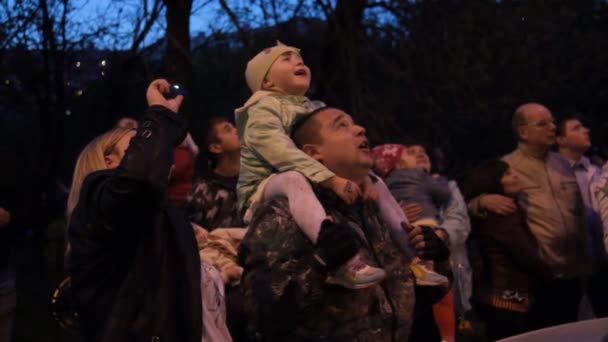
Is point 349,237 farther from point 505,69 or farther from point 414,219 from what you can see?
point 505,69

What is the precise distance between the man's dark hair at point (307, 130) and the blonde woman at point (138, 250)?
35.2 inches

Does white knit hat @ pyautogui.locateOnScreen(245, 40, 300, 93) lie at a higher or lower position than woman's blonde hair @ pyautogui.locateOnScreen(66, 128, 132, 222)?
higher

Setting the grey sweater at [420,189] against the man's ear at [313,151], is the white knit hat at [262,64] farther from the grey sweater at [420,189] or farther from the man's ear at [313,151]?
the grey sweater at [420,189]

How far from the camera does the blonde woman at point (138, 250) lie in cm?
270

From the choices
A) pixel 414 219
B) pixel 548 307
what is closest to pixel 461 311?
pixel 548 307

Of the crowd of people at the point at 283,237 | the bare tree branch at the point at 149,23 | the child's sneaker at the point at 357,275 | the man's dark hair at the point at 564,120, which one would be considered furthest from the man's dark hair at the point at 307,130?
the bare tree branch at the point at 149,23

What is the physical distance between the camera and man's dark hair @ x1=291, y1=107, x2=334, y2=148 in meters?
3.73

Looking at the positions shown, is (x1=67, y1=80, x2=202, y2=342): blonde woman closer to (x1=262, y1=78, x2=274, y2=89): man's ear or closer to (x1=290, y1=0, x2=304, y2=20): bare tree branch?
(x1=262, y1=78, x2=274, y2=89): man's ear

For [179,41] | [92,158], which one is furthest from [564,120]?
[92,158]

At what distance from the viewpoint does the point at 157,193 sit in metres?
2.74

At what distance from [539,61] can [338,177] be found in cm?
1322

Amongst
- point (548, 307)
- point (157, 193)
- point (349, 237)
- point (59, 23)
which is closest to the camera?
point (157, 193)

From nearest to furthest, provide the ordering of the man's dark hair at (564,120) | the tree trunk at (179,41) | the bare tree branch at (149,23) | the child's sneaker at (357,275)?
the child's sneaker at (357,275), the man's dark hair at (564,120), the tree trunk at (179,41), the bare tree branch at (149,23)

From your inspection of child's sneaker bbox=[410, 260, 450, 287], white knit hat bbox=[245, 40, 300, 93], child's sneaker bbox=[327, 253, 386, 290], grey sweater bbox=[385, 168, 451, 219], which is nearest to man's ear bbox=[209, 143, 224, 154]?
grey sweater bbox=[385, 168, 451, 219]
